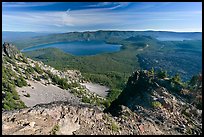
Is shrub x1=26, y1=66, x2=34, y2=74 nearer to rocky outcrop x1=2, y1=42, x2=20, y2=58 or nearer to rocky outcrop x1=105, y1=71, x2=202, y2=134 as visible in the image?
rocky outcrop x1=2, y1=42, x2=20, y2=58

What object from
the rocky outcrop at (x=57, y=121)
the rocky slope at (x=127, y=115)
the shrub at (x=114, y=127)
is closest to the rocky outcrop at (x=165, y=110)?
the rocky slope at (x=127, y=115)

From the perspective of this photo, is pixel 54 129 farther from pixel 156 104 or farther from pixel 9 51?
pixel 9 51

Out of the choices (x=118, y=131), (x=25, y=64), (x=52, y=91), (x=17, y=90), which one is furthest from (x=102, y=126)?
(x=25, y=64)

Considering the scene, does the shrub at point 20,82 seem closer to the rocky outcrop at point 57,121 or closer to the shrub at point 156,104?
the shrub at point 156,104

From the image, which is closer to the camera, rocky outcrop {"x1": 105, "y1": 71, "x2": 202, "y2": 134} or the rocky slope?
→ the rocky slope

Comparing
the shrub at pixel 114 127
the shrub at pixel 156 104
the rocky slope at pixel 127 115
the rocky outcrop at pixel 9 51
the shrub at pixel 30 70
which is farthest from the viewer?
the rocky outcrop at pixel 9 51

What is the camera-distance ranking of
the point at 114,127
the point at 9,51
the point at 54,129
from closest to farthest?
the point at 54,129 → the point at 114,127 → the point at 9,51

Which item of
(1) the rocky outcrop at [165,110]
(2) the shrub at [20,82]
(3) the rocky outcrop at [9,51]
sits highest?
(1) the rocky outcrop at [165,110]

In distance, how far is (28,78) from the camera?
145ft

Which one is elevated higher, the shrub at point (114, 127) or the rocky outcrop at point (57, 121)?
the rocky outcrop at point (57, 121)

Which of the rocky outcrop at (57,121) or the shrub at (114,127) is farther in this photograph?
the shrub at (114,127)

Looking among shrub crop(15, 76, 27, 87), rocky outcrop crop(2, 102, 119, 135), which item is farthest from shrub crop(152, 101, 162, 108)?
shrub crop(15, 76, 27, 87)

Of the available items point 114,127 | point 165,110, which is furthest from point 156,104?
point 114,127

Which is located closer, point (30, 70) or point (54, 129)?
point (54, 129)
